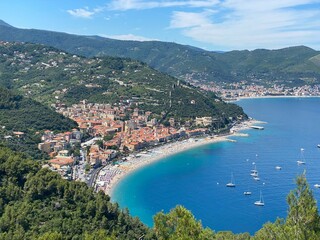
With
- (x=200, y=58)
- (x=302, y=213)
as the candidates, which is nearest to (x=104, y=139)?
(x=302, y=213)

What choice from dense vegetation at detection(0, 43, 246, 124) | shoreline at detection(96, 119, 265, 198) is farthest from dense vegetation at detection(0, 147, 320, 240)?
dense vegetation at detection(0, 43, 246, 124)

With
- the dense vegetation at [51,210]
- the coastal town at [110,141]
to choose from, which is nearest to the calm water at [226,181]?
the coastal town at [110,141]

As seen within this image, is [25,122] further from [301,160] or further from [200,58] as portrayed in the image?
[200,58]

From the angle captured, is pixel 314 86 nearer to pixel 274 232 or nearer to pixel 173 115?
pixel 173 115

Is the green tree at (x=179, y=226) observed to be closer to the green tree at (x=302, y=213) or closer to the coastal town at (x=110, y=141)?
the green tree at (x=302, y=213)

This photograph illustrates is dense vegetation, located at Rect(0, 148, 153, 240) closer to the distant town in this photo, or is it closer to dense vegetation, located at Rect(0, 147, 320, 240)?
dense vegetation, located at Rect(0, 147, 320, 240)

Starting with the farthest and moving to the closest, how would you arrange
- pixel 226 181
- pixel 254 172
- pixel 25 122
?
pixel 25 122, pixel 254 172, pixel 226 181
